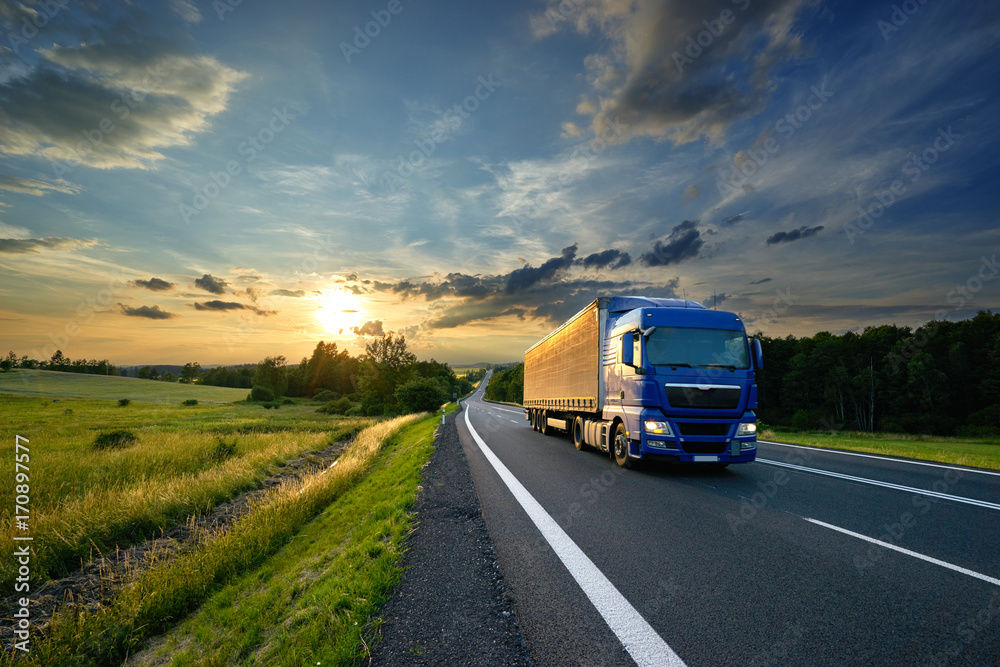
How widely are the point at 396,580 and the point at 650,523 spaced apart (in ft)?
10.7

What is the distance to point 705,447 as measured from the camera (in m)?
8.55

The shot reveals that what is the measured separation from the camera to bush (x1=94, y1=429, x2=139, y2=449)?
18.7 m

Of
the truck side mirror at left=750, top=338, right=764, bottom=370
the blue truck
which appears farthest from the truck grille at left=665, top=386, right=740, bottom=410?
the truck side mirror at left=750, top=338, right=764, bottom=370

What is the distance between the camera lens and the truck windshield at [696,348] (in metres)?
8.81

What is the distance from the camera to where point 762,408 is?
61.7 metres

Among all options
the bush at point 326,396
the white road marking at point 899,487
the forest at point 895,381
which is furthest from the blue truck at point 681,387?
the bush at point 326,396

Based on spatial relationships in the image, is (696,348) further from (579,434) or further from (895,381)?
(895,381)

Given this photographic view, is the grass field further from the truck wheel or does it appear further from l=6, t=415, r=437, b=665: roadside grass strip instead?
the truck wheel

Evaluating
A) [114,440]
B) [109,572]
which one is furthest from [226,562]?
[114,440]

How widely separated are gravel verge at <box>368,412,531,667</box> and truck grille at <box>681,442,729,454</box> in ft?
15.5

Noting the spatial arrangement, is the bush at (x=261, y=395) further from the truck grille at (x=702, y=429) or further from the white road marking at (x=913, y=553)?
the white road marking at (x=913, y=553)

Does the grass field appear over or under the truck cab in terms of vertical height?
under

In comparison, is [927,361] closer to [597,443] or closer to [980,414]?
[980,414]

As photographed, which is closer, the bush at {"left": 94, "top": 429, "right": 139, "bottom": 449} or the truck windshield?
the truck windshield
